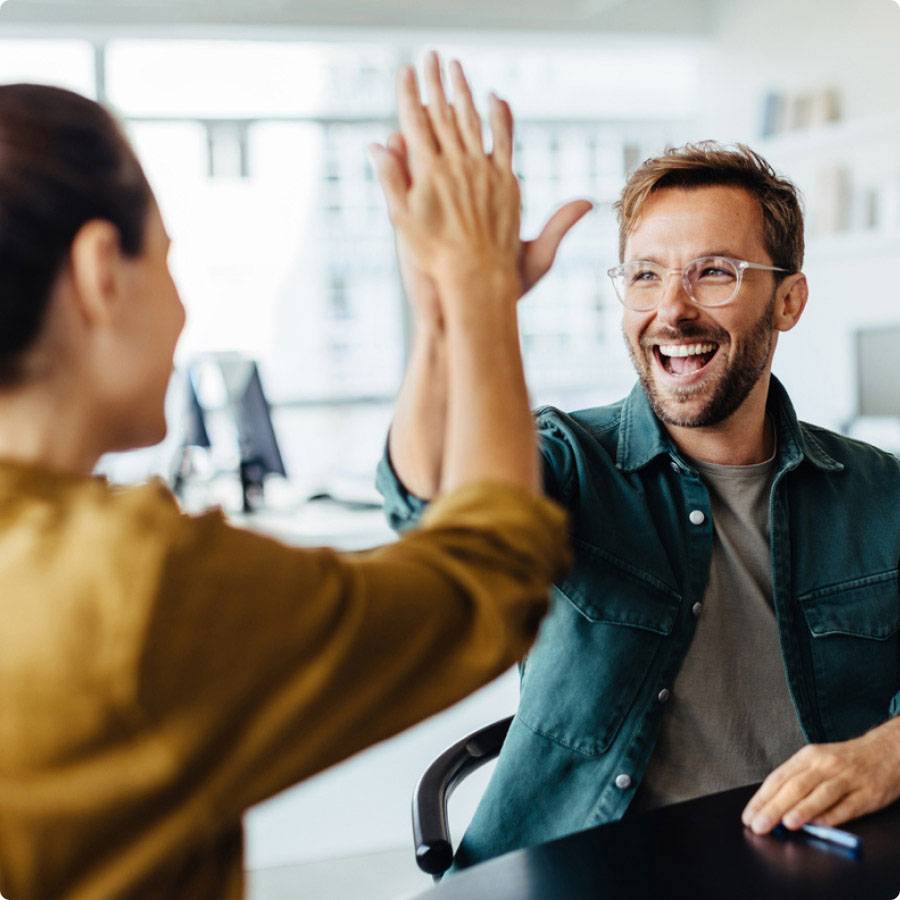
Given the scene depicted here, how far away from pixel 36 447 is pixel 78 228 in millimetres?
148

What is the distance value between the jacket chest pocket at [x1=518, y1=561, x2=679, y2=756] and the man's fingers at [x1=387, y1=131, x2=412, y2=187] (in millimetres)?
802

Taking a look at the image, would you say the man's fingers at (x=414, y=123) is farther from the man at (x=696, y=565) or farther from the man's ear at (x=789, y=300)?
the man's ear at (x=789, y=300)

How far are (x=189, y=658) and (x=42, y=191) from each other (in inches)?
12.1

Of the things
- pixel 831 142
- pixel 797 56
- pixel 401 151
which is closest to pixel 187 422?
pixel 401 151

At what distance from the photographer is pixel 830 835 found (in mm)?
1138

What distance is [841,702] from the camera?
1.63 metres

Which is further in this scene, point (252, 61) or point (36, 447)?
point (252, 61)

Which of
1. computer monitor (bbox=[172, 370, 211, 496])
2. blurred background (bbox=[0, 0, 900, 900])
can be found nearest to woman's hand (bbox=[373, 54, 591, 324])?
computer monitor (bbox=[172, 370, 211, 496])

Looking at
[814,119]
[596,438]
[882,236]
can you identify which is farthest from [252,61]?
[596,438]

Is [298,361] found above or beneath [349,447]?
above

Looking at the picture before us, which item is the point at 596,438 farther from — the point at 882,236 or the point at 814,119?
the point at 814,119

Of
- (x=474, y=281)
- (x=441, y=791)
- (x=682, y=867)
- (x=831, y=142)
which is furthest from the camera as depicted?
(x=831, y=142)

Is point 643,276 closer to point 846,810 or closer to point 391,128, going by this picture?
point 846,810

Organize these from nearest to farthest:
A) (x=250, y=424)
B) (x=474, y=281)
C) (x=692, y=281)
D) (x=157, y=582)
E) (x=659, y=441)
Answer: (x=157, y=582), (x=474, y=281), (x=659, y=441), (x=692, y=281), (x=250, y=424)
